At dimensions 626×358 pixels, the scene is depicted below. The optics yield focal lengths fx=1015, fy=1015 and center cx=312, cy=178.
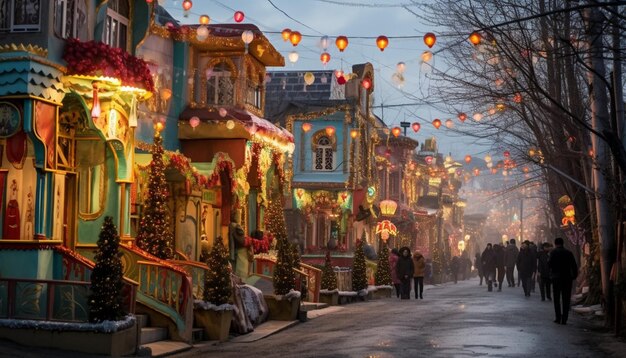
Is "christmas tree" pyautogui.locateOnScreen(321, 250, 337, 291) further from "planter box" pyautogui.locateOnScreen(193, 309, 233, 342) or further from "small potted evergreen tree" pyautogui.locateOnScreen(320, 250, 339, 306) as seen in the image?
"planter box" pyautogui.locateOnScreen(193, 309, 233, 342)

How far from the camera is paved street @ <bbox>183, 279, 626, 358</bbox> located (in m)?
15.6

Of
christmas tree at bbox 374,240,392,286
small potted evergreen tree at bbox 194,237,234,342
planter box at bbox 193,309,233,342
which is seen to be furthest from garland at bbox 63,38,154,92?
christmas tree at bbox 374,240,392,286

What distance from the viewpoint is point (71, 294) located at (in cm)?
1611

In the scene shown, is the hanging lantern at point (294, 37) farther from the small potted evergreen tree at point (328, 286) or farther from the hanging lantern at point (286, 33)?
the small potted evergreen tree at point (328, 286)

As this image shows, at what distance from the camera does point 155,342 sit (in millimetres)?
17812

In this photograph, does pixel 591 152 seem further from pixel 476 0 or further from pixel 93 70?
pixel 93 70

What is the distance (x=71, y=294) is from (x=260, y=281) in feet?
38.0

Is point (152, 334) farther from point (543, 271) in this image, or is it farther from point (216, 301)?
point (543, 271)

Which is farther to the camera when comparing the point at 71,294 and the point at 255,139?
the point at 255,139

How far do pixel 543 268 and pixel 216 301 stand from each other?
49.2 ft

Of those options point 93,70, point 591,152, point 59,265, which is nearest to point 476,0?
point 591,152

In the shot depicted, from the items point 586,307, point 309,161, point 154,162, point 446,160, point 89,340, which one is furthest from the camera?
point 446,160

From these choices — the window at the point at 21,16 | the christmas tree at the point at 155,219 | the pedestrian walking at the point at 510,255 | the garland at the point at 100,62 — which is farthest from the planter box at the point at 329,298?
the window at the point at 21,16

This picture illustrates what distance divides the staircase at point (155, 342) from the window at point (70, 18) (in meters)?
5.18
